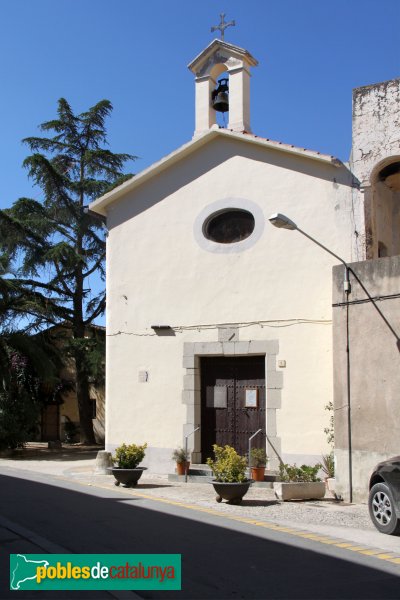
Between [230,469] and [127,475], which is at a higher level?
[230,469]

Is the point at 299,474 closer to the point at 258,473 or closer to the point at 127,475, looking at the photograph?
the point at 258,473

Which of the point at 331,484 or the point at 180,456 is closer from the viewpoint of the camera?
the point at 331,484

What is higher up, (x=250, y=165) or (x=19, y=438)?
(x=250, y=165)

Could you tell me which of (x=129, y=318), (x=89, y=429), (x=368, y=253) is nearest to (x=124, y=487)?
(x=129, y=318)

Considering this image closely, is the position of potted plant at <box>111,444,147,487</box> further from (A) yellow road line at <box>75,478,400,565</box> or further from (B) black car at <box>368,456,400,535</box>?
(B) black car at <box>368,456,400,535</box>

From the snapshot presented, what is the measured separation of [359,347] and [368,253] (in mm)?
2500

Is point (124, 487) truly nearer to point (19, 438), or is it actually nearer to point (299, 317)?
point (299, 317)

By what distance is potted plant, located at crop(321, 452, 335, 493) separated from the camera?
11.7 m

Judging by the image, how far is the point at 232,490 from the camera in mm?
10617

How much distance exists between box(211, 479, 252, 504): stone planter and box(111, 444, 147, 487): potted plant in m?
2.52

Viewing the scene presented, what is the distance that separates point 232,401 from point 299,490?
356cm

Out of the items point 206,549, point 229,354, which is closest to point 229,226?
point 229,354

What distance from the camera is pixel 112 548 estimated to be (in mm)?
6957

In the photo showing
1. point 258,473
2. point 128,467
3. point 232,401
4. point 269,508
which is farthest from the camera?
point 232,401
